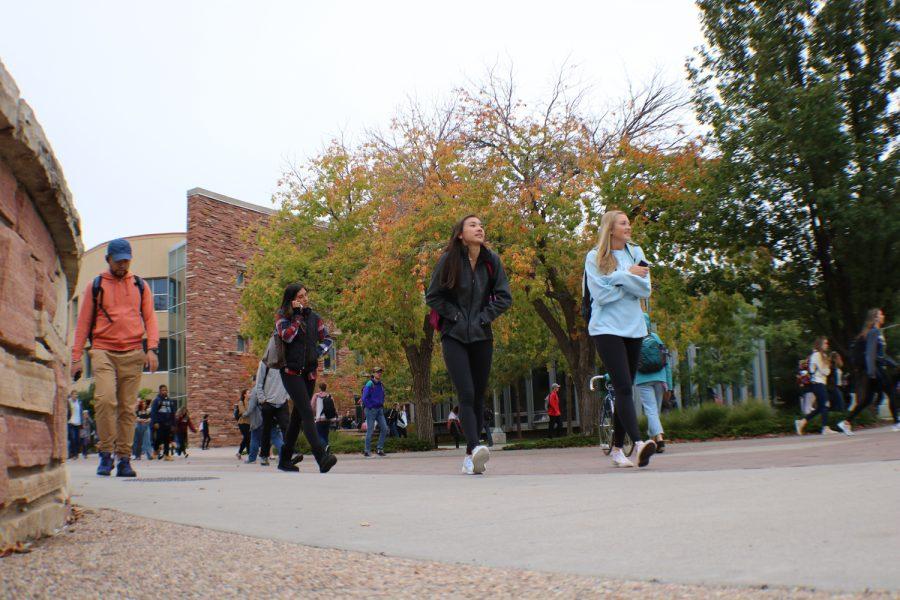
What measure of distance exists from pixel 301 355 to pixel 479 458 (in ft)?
7.82

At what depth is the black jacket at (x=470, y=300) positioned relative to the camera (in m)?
7.49

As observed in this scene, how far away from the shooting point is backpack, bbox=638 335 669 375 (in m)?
9.61

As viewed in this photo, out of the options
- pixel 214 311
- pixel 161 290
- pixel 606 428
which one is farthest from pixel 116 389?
pixel 161 290

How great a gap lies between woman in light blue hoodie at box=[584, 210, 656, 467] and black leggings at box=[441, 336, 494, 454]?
3.05 ft

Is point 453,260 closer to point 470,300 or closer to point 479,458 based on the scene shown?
point 470,300

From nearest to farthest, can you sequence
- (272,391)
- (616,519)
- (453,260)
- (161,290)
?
(616,519)
(453,260)
(272,391)
(161,290)

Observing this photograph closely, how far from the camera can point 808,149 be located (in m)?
17.6

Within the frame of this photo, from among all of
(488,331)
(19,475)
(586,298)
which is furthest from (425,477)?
(19,475)

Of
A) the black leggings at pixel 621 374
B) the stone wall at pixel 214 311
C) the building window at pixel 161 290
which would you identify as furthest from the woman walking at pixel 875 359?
the building window at pixel 161 290

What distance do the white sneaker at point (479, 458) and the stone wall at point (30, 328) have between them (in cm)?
354

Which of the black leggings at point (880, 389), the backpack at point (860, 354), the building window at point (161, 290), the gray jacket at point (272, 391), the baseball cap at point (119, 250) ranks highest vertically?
the building window at point (161, 290)

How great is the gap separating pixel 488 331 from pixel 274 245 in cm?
2299

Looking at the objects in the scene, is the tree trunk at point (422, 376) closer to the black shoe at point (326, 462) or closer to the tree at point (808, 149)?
the tree at point (808, 149)

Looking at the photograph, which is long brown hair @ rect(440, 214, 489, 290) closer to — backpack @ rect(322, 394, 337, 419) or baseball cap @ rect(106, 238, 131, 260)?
baseball cap @ rect(106, 238, 131, 260)
